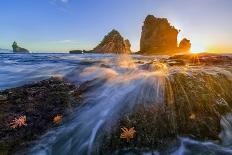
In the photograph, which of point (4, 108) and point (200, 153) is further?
point (4, 108)

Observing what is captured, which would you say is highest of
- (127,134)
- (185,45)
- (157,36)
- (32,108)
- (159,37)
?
(157,36)

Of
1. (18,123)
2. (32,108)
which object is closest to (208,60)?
(32,108)

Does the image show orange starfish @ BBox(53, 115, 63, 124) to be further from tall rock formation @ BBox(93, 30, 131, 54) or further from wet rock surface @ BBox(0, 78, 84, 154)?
tall rock formation @ BBox(93, 30, 131, 54)

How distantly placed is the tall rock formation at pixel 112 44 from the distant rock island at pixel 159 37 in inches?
529

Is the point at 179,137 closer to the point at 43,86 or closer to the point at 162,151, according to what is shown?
the point at 162,151

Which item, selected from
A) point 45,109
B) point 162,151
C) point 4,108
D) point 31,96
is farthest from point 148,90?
point 4,108

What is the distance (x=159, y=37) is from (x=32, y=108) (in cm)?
13399

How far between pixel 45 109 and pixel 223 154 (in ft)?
21.3

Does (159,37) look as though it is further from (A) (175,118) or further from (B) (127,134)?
(B) (127,134)

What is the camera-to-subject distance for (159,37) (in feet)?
449

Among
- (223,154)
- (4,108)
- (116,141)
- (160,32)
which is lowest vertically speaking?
(223,154)

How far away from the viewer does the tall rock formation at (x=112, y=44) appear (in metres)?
142

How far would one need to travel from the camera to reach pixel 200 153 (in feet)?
22.6

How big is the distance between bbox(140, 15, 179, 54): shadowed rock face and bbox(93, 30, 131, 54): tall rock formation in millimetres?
13535
